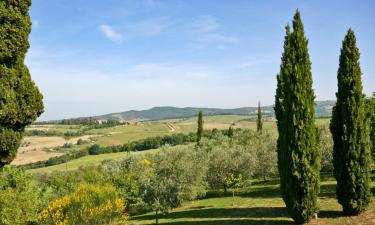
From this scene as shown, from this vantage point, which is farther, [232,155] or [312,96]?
[232,155]

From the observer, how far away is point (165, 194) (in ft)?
99.6

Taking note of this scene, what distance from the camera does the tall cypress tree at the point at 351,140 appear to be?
20656mm

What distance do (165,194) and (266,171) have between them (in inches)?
811

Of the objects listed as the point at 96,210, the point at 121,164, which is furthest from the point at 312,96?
the point at 121,164

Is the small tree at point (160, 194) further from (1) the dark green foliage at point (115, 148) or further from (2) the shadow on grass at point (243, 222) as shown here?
(1) the dark green foliage at point (115, 148)

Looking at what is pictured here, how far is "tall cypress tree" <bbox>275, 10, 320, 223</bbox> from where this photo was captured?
66.0 feet

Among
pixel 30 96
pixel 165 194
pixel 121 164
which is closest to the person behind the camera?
pixel 30 96

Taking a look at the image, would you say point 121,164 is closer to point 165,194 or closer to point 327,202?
point 165,194

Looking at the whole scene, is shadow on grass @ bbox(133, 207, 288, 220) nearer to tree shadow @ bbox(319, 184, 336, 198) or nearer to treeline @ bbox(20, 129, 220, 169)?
tree shadow @ bbox(319, 184, 336, 198)

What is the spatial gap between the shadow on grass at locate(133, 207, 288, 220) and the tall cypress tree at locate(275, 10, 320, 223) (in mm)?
4355

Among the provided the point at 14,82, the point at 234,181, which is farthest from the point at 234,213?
the point at 14,82

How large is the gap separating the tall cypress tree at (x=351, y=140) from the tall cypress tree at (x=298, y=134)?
190 centimetres

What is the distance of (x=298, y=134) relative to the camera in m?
20.4

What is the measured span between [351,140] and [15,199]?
66.1 feet
